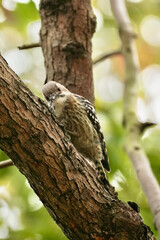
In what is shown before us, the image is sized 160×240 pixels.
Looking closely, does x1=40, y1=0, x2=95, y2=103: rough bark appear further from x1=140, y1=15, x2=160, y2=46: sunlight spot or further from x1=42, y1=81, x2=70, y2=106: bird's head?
x1=140, y1=15, x2=160, y2=46: sunlight spot

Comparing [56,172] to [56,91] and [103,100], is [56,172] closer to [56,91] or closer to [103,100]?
[56,91]

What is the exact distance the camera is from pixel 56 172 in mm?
3221

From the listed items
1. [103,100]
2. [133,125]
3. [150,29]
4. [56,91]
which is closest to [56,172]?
[56,91]

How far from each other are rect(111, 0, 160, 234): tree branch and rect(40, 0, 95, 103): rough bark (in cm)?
61

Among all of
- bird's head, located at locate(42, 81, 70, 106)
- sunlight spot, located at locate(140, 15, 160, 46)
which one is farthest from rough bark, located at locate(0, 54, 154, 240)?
sunlight spot, located at locate(140, 15, 160, 46)

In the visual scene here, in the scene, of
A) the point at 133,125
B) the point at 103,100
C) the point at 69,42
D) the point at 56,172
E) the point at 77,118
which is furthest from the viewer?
the point at 103,100

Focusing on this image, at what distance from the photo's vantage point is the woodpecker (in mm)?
4590

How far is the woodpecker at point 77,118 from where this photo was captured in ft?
15.1

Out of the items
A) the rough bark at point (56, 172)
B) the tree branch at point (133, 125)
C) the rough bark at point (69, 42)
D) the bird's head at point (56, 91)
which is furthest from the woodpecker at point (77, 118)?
the rough bark at point (56, 172)

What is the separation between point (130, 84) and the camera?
5527 mm

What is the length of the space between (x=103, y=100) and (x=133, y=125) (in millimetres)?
2575

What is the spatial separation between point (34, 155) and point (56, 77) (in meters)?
1.88

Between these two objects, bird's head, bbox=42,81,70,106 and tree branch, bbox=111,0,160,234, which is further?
bird's head, bbox=42,81,70,106

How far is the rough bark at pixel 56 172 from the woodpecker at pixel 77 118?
1.13 m
